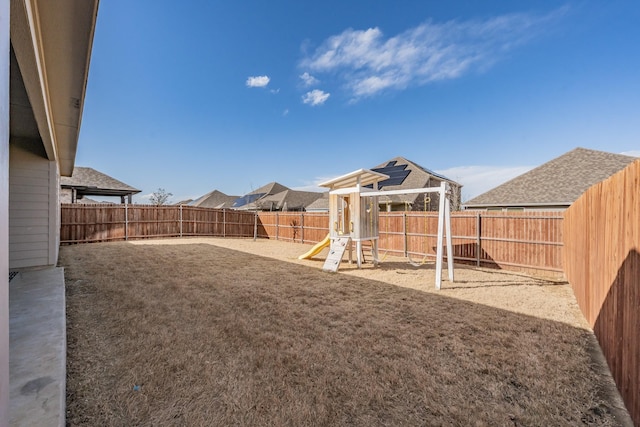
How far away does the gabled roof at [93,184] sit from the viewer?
15.0 m

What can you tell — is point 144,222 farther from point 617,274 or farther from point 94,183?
point 617,274

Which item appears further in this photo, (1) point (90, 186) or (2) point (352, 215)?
(1) point (90, 186)

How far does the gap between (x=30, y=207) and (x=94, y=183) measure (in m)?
11.0

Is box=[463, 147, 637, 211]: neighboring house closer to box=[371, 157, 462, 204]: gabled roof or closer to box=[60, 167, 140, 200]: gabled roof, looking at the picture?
box=[371, 157, 462, 204]: gabled roof

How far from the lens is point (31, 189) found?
652 cm

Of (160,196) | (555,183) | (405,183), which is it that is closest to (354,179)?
(555,183)

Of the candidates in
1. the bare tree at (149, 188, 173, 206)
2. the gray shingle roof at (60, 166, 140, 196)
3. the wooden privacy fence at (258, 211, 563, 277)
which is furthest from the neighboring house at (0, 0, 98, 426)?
the bare tree at (149, 188, 173, 206)

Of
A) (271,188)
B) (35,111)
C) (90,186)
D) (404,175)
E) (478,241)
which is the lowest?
(478,241)

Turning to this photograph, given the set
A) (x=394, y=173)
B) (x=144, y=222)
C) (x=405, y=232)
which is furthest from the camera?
(x=394, y=173)

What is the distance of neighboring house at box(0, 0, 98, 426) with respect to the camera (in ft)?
2.68

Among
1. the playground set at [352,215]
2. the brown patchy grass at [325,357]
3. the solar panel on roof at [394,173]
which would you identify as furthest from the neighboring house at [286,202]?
the brown patchy grass at [325,357]

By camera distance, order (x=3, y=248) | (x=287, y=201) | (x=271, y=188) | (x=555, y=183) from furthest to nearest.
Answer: (x=271, y=188), (x=287, y=201), (x=555, y=183), (x=3, y=248)

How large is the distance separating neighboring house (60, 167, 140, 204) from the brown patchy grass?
12.9 meters

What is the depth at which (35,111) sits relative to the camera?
11.8ft
